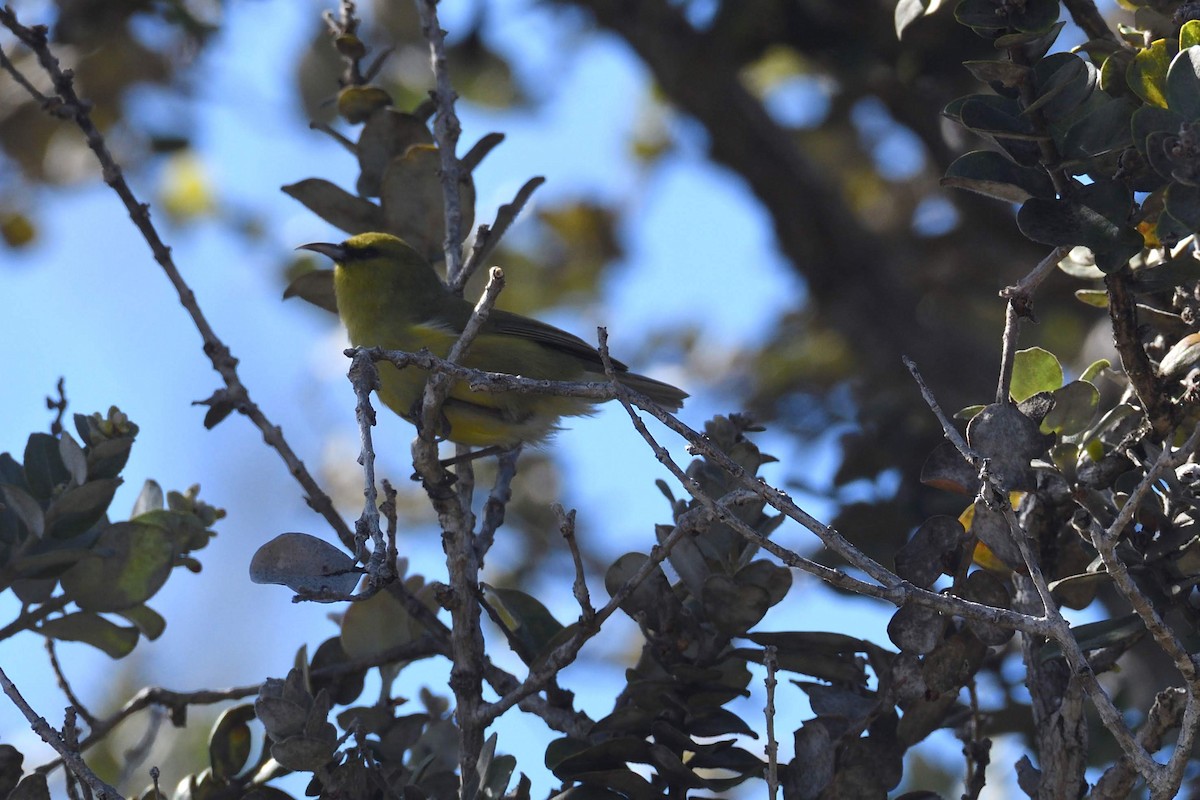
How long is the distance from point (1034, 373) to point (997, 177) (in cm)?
46

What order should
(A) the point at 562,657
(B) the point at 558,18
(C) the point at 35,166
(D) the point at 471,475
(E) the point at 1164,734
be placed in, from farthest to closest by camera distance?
1. (C) the point at 35,166
2. (B) the point at 558,18
3. (D) the point at 471,475
4. (A) the point at 562,657
5. (E) the point at 1164,734

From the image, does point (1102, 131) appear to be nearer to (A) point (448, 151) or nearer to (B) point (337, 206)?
(A) point (448, 151)

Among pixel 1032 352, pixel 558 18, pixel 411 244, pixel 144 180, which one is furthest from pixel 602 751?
pixel 144 180

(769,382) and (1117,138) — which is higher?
(769,382)

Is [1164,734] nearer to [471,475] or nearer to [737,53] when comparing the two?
[471,475]

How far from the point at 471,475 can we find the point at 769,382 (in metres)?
3.13

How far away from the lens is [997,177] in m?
2.22

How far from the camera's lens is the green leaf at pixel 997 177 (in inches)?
87.0

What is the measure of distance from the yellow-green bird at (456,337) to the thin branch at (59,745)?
191 cm

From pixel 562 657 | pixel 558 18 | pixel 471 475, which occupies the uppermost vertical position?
pixel 558 18

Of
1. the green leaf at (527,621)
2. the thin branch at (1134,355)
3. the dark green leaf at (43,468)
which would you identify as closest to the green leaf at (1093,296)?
the thin branch at (1134,355)

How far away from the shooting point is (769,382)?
6.32 metres

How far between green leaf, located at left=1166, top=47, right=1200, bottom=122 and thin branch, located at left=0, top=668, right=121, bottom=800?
6.94 ft

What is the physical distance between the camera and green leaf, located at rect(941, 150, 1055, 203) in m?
2.21
